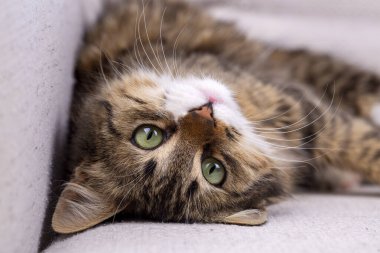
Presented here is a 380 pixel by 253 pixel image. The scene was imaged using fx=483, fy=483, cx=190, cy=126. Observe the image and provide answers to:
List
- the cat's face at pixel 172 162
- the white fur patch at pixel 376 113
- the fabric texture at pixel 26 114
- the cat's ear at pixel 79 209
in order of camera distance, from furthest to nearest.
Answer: the white fur patch at pixel 376 113
the cat's face at pixel 172 162
the cat's ear at pixel 79 209
the fabric texture at pixel 26 114

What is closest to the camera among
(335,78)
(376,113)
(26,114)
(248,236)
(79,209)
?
(26,114)

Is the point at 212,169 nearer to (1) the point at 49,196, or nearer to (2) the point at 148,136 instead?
(2) the point at 148,136

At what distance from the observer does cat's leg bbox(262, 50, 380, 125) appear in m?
2.10

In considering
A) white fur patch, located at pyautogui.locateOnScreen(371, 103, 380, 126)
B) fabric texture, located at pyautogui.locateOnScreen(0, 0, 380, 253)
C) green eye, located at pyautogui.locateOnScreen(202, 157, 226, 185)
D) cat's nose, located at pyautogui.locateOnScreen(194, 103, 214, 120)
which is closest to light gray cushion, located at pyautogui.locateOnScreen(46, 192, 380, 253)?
fabric texture, located at pyautogui.locateOnScreen(0, 0, 380, 253)

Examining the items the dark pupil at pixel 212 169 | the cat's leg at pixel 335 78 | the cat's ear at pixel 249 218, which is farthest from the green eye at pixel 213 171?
the cat's leg at pixel 335 78

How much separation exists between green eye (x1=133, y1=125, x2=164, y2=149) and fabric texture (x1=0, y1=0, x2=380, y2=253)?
0.23 meters

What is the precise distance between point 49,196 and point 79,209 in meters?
0.10

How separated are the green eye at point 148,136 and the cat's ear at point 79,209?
187 millimetres

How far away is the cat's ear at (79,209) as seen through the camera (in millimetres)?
1228

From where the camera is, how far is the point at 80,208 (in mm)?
1282

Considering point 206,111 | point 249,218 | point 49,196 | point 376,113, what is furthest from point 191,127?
point 376,113

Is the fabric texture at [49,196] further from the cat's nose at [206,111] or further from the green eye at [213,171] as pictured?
the cat's nose at [206,111]

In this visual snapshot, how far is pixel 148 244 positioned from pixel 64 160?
1.94 ft

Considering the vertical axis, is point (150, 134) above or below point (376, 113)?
below
